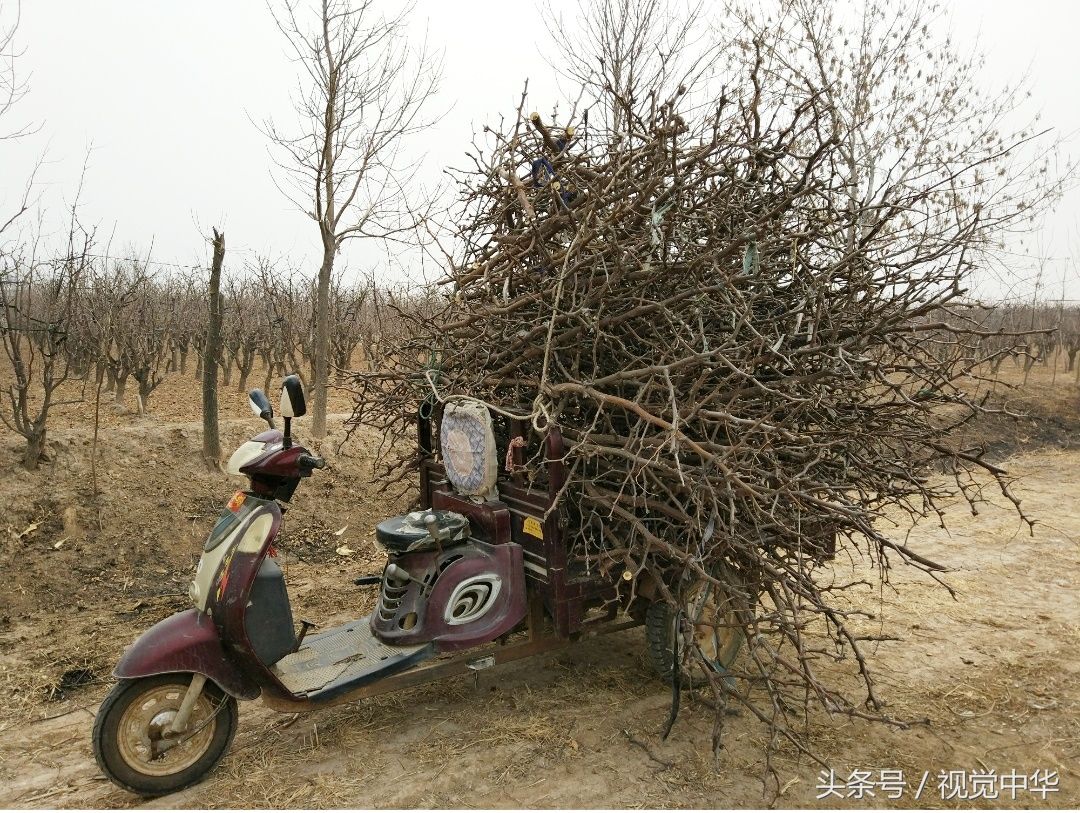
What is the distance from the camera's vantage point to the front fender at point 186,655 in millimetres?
2551

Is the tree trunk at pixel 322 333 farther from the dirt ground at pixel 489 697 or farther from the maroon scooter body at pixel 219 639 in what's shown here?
the maroon scooter body at pixel 219 639

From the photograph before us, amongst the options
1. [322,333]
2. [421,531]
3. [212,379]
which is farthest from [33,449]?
[421,531]

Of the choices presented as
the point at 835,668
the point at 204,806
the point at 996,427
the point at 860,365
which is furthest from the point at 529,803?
the point at 996,427

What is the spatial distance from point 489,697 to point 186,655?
1.39 metres

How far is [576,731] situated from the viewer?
310cm

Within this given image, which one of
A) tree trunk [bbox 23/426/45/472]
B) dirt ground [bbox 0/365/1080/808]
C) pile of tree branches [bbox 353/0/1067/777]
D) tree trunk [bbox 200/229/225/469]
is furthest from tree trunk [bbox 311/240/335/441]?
pile of tree branches [bbox 353/0/1067/777]

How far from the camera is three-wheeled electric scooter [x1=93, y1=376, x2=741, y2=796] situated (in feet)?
8.64

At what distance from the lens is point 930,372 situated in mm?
3537

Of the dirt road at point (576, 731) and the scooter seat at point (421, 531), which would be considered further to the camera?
the scooter seat at point (421, 531)

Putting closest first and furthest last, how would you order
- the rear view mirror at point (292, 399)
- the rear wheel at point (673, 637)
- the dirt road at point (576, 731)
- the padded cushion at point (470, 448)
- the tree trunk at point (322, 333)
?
the dirt road at point (576, 731), the rear view mirror at point (292, 399), the padded cushion at point (470, 448), the rear wheel at point (673, 637), the tree trunk at point (322, 333)

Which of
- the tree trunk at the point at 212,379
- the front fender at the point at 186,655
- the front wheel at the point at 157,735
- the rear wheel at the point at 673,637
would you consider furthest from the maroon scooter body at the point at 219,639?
the tree trunk at the point at 212,379

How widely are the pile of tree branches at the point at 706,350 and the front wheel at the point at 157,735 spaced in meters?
1.53

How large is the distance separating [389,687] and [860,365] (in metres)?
2.45

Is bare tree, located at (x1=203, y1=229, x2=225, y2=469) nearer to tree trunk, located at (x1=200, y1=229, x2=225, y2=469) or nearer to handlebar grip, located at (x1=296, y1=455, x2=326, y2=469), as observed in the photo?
tree trunk, located at (x1=200, y1=229, x2=225, y2=469)
